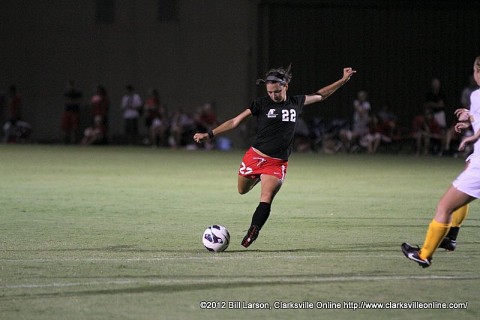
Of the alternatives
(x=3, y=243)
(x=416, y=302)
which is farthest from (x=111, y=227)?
(x=416, y=302)

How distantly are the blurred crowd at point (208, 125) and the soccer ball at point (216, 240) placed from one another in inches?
770

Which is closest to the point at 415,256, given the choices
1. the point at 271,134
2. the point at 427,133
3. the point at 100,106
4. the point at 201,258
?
the point at 201,258

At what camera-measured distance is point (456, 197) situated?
31.4 feet

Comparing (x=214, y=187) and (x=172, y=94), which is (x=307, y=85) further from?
(x=214, y=187)

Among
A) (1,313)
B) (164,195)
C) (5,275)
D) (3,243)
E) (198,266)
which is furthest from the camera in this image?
(164,195)

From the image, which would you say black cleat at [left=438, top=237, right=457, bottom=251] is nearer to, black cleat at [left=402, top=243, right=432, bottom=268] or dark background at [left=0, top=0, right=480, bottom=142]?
black cleat at [left=402, top=243, right=432, bottom=268]

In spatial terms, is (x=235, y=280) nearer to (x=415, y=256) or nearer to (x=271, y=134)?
(x=415, y=256)

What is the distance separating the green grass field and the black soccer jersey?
1.10 metres

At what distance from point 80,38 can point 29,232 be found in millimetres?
27638

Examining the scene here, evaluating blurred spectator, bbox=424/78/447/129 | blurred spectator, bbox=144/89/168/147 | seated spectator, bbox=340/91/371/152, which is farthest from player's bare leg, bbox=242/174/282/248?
blurred spectator, bbox=144/89/168/147

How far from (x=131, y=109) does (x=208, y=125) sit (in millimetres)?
4016

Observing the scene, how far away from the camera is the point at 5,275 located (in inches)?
371

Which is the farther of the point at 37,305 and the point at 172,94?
the point at 172,94

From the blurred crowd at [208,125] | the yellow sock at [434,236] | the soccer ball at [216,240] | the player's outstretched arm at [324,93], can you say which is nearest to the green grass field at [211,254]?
the soccer ball at [216,240]
